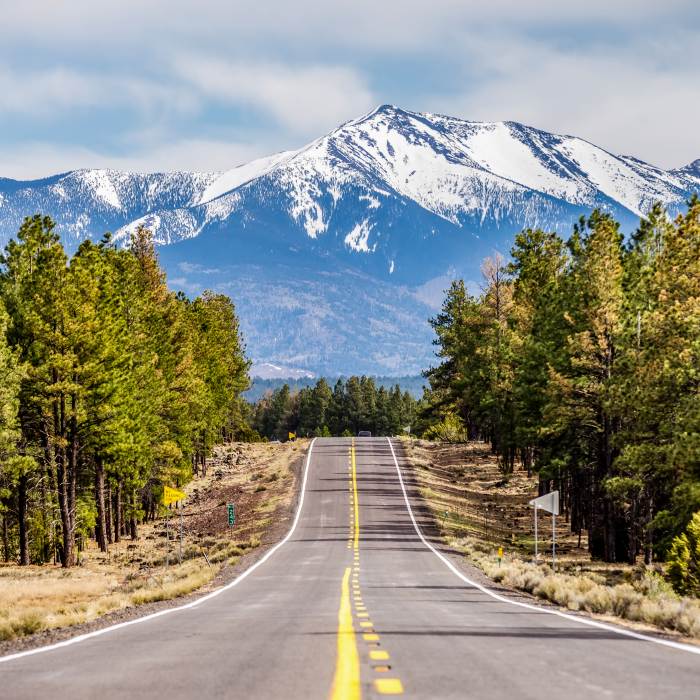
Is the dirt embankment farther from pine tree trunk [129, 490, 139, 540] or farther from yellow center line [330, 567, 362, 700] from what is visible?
yellow center line [330, 567, 362, 700]

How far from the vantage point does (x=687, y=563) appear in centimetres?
2147

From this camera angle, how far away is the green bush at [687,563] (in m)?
20.9

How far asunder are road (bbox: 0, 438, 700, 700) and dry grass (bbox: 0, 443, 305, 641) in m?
2.16

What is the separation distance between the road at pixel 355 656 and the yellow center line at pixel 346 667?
0.02m

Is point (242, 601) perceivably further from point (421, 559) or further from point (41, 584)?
point (421, 559)

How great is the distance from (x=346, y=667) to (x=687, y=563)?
15.5m

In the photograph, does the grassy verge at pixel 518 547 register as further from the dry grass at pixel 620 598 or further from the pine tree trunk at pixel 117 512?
the pine tree trunk at pixel 117 512

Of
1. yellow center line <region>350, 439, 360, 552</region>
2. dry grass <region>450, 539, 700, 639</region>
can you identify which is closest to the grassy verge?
dry grass <region>450, 539, 700, 639</region>

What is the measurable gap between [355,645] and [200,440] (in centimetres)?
6427

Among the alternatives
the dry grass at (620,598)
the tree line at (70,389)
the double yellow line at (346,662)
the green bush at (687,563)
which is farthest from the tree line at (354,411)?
the double yellow line at (346,662)

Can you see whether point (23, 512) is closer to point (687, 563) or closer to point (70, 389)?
point (70, 389)

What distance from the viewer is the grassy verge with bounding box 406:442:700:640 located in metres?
15.8

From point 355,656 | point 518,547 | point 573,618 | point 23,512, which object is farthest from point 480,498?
point 355,656

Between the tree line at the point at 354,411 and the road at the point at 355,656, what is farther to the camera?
the tree line at the point at 354,411
